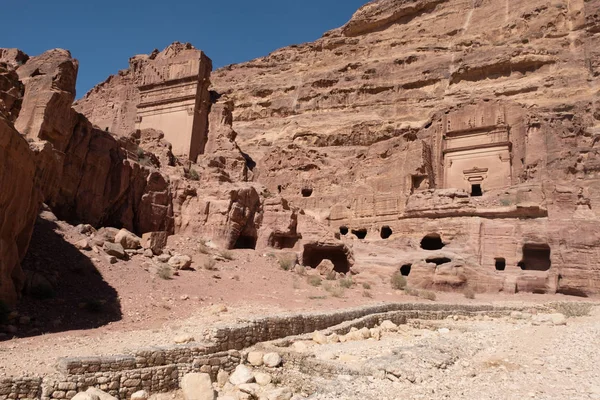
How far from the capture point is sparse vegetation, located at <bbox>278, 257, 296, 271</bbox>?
19.6 metres

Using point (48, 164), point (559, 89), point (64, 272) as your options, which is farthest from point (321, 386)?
point (559, 89)

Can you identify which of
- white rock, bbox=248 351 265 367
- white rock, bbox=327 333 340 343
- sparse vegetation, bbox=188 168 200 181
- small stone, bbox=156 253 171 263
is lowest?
white rock, bbox=248 351 265 367

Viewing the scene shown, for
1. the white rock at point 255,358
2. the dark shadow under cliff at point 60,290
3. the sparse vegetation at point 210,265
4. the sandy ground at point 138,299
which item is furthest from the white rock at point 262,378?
the sparse vegetation at point 210,265

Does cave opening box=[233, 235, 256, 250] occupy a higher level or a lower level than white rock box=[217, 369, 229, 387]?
higher

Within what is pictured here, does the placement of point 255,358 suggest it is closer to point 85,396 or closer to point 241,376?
point 241,376

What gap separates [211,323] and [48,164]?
870 cm

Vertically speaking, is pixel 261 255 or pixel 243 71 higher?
pixel 243 71

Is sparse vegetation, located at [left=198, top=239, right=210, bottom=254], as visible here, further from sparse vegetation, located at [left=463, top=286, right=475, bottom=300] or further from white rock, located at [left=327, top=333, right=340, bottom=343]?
sparse vegetation, located at [left=463, top=286, right=475, bottom=300]

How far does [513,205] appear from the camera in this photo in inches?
821

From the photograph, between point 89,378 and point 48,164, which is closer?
point 89,378

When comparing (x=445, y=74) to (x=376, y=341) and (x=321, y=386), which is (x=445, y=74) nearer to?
(x=376, y=341)

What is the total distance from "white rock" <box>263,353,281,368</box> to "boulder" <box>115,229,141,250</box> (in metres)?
9.12

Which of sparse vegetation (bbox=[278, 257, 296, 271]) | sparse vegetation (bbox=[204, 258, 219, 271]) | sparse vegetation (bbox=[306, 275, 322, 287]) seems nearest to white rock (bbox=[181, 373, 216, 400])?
sparse vegetation (bbox=[204, 258, 219, 271])

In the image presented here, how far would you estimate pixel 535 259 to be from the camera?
2056 centimetres
